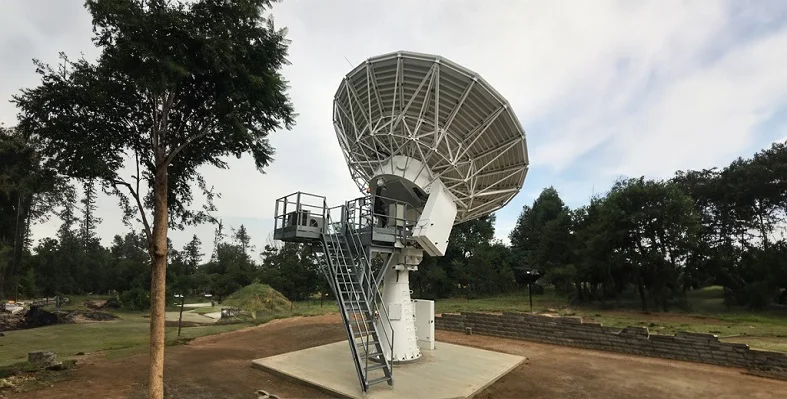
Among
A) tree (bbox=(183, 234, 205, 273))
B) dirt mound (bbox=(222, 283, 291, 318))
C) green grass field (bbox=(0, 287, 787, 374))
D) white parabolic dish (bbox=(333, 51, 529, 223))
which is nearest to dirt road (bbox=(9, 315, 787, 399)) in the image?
green grass field (bbox=(0, 287, 787, 374))

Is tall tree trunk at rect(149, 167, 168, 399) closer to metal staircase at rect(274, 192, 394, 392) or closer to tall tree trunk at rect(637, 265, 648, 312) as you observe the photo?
metal staircase at rect(274, 192, 394, 392)

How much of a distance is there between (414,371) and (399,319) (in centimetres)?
174

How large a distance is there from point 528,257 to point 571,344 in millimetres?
37781

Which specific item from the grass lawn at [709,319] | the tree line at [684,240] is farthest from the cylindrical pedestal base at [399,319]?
the tree line at [684,240]

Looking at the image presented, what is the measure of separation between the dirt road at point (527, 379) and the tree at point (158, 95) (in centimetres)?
314

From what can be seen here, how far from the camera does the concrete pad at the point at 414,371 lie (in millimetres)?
10461

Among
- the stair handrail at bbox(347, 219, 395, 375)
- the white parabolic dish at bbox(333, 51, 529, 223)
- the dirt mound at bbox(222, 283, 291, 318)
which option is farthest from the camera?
the dirt mound at bbox(222, 283, 291, 318)

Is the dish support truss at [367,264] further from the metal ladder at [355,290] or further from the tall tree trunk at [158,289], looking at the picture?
the tall tree trunk at [158,289]

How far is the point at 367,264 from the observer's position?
39.9 feet

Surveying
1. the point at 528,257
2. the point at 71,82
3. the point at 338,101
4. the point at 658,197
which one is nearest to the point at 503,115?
the point at 338,101

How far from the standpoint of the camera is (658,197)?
100 feet

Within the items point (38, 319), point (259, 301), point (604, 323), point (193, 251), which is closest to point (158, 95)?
point (604, 323)

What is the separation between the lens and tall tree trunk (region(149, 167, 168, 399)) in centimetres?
880

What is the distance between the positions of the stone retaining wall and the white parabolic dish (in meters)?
6.84
